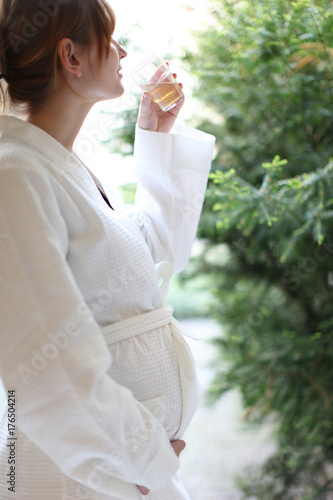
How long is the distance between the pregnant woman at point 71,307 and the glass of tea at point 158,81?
0.08 meters

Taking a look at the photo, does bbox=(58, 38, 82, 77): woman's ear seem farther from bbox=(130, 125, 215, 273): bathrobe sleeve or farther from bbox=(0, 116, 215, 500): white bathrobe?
bbox=(130, 125, 215, 273): bathrobe sleeve

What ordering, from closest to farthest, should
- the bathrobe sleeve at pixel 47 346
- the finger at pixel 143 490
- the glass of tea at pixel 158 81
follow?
the bathrobe sleeve at pixel 47 346, the finger at pixel 143 490, the glass of tea at pixel 158 81

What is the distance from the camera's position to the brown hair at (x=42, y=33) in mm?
708

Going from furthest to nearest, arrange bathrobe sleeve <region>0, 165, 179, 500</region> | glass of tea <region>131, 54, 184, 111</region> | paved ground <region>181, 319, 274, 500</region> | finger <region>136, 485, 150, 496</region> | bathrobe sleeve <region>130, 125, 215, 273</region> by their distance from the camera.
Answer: paved ground <region>181, 319, 274, 500</region> < bathrobe sleeve <region>130, 125, 215, 273</region> < glass of tea <region>131, 54, 184, 111</region> < finger <region>136, 485, 150, 496</region> < bathrobe sleeve <region>0, 165, 179, 500</region>

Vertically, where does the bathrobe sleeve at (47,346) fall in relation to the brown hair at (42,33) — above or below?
below

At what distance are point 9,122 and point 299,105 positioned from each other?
2.56 feet

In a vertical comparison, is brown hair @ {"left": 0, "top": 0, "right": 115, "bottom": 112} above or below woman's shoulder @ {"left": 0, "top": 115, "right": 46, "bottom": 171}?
above

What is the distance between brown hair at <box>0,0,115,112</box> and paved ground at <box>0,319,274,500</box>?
117 cm

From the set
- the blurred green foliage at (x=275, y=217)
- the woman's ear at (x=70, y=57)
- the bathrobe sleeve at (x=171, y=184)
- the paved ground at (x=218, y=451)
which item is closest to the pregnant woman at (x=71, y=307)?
the woman's ear at (x=70, y=57)

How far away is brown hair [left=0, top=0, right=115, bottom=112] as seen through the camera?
2.32 feet

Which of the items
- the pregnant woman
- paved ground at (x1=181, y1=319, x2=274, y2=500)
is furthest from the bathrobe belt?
paved ground at (x1=181, y1=319, x2=274, y2=500)

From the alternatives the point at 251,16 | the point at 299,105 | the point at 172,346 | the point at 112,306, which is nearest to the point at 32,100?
the point at 112,306

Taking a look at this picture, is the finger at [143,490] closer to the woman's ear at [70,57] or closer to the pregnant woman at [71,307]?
the pregnant woman at [71,307]

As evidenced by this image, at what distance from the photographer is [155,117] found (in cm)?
98
